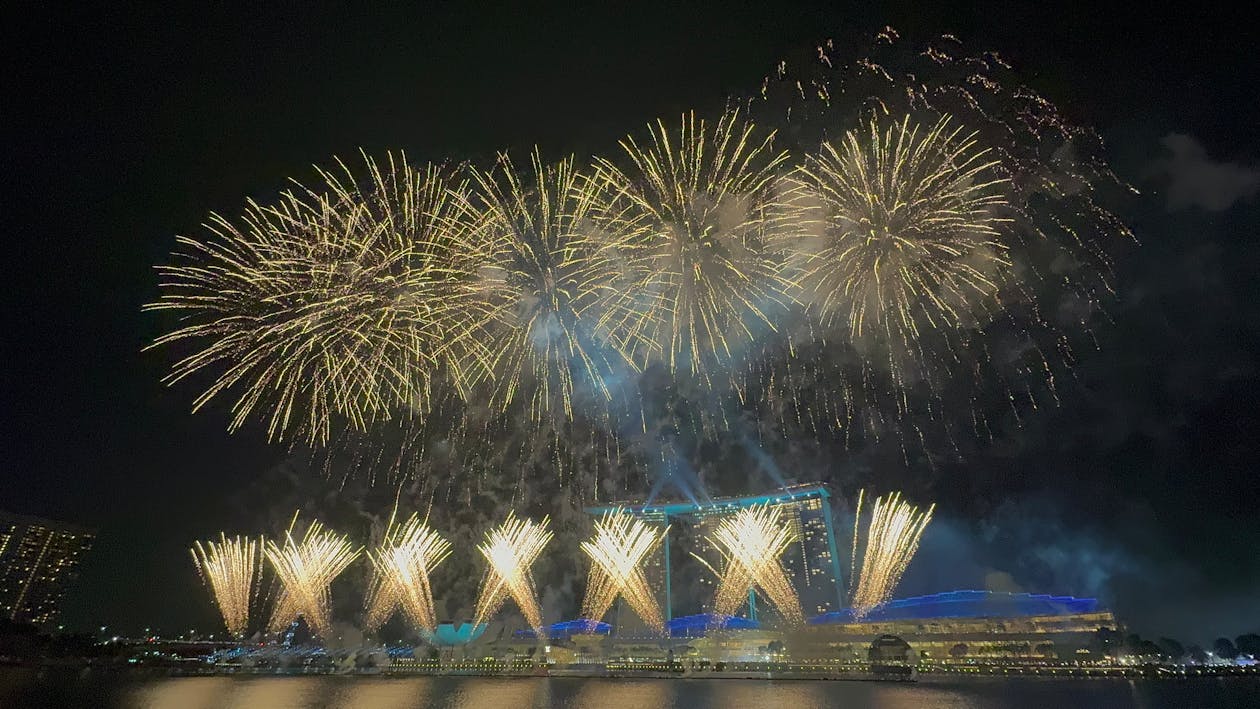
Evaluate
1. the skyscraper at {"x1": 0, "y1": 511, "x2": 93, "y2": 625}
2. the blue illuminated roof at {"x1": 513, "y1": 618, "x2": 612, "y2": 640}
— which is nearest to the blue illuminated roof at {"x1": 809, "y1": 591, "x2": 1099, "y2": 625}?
the blue illuminated roof at {"x1": 513, "y1": 618, "x2": 612, "y2": 640}

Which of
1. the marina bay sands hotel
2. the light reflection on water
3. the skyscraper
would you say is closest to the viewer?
the light reflection on water

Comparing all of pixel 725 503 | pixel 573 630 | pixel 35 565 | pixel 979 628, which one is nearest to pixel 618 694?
pixel 979 628

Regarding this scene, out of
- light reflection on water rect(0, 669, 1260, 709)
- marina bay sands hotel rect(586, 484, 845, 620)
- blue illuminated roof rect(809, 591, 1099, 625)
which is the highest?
marina bay sands hotel rect(586, 484, 845, 620)

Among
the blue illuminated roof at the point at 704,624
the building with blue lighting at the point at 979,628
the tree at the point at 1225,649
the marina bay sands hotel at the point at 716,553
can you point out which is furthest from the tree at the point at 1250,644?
the blue illuminated roof at the point at 704,624

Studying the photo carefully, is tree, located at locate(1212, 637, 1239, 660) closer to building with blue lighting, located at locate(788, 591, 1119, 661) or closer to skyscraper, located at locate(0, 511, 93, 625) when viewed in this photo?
building with blue lighting, located at locate(788, 591, 1119, 661)

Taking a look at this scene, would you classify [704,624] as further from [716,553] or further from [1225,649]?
[1225,649]

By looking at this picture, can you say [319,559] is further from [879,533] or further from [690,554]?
[690,554]

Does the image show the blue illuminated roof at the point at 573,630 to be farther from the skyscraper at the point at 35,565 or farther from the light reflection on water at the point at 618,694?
the skyscraper at the point at 35,565
